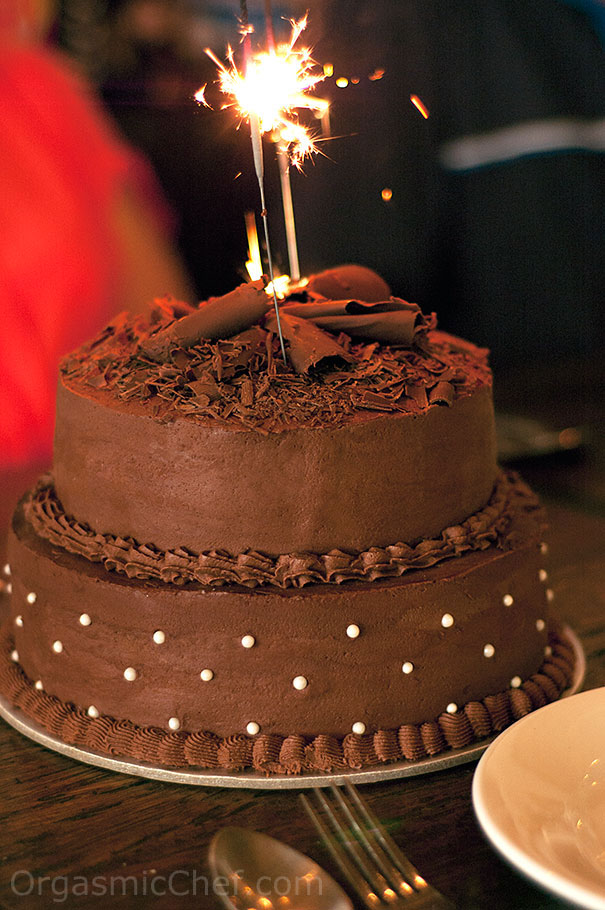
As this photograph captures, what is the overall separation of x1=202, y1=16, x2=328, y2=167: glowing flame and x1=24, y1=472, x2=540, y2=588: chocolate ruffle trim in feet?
1.85

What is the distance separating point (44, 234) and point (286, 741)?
7.28 ft

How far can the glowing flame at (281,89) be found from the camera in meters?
1.39

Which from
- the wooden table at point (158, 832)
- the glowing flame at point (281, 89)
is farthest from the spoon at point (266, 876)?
the glowing flame at point (281, 89)

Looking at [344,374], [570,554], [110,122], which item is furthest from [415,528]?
[110,122]

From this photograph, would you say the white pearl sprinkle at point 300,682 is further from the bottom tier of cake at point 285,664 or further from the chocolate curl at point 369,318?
the chocolate curl at point 369,318

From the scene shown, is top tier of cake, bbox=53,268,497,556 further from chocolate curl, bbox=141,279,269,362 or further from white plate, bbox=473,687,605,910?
white plate, bbox=473,687,605,910

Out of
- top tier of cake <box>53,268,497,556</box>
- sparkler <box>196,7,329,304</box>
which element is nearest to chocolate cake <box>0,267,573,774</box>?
top tier of cake <box>53,268,497,556</box>

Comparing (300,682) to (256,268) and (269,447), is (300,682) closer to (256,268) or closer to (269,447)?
(269,447)

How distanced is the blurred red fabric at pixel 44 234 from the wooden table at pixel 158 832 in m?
1.82

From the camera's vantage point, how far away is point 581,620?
1805 millimetres

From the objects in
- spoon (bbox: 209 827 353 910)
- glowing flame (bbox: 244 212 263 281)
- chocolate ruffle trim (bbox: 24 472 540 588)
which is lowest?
spoon (bbox: 209 827 353 910)

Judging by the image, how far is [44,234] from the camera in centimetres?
308

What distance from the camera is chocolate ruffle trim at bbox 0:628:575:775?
1.31 meters

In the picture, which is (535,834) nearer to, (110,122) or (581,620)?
(581,620)
